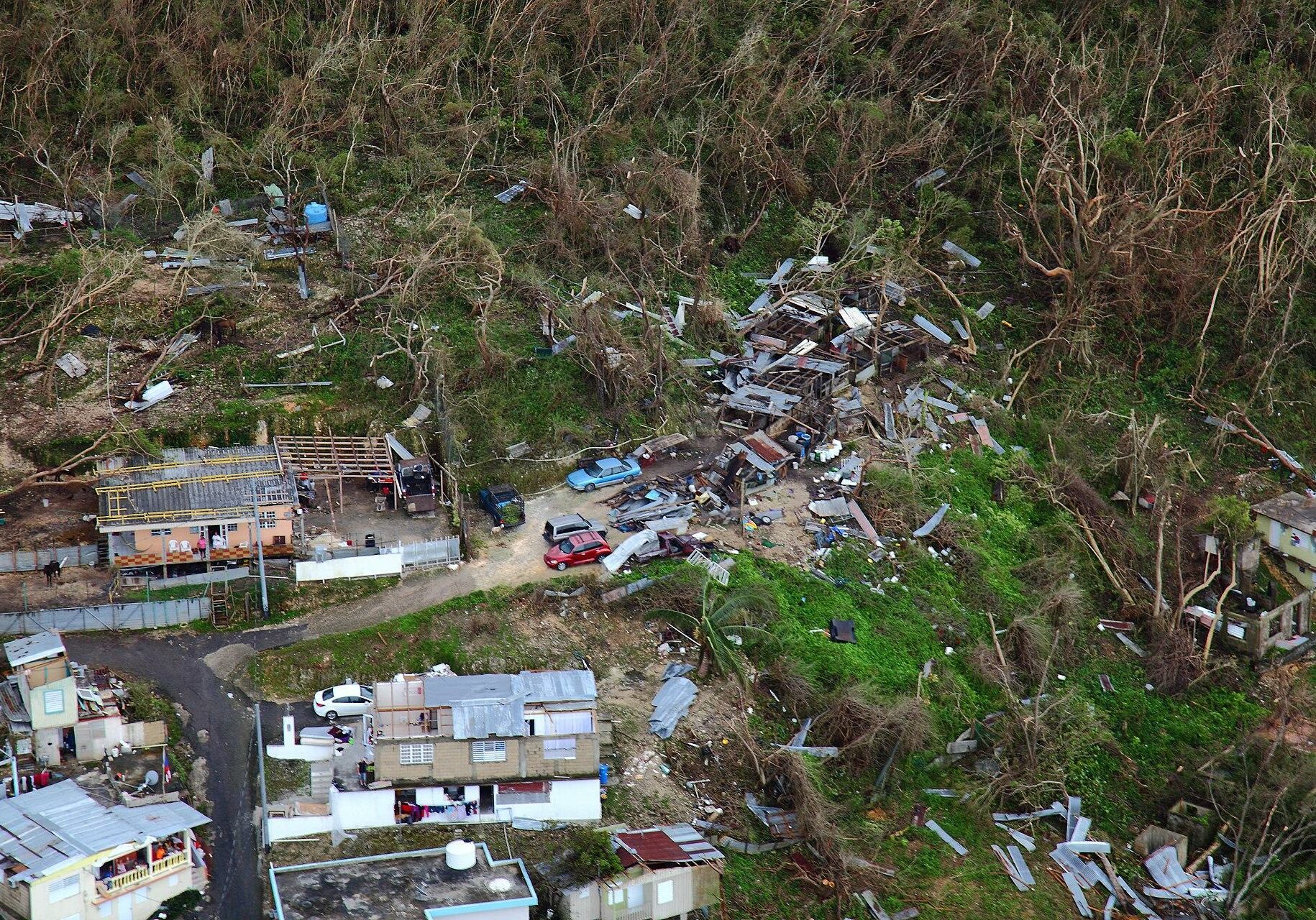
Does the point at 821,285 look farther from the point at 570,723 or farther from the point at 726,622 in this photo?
the point at 570,723

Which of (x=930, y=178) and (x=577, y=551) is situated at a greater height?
(x=930, y=178)

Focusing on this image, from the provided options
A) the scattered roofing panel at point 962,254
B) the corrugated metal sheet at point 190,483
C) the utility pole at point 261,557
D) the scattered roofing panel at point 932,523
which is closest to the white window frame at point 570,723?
the utility pole at point 261,557

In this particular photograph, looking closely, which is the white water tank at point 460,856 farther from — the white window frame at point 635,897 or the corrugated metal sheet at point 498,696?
the white window frame at point 635,897

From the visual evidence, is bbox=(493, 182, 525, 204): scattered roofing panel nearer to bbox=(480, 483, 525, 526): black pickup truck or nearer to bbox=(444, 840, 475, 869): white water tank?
bbox=(480, 483, 525, 526): black pickup truck

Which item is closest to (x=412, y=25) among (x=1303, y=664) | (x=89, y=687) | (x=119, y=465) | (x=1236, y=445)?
(x=119, y=465)

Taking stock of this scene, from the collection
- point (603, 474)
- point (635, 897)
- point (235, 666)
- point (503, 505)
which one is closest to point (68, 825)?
point (235, 666)
